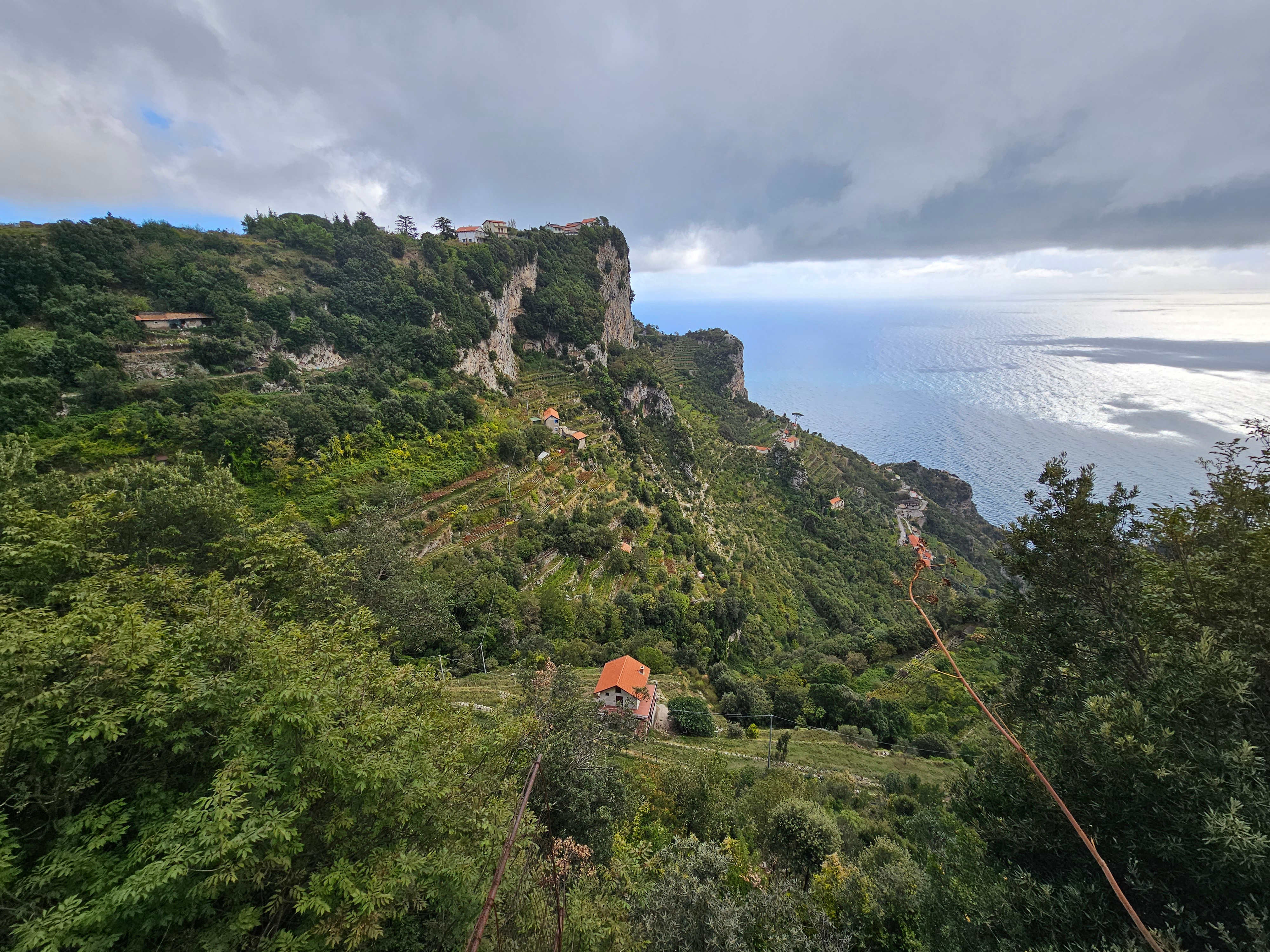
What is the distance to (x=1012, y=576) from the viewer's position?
1192cm

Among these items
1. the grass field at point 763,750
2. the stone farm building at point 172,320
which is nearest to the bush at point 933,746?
the grass field at point 763,750

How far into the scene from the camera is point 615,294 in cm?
8300

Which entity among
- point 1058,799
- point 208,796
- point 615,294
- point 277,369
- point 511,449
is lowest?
point 208,796

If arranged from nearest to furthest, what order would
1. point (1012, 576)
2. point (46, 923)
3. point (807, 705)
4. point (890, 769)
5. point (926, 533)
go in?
point (46, 923), point (1012, 576), point (890, 769), point (807, 705), point (926, 533)

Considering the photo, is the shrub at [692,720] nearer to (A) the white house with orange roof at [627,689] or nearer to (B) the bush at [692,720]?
(B) the bush at [692,720]

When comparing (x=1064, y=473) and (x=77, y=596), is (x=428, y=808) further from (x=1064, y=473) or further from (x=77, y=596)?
(x=1064, y=473)

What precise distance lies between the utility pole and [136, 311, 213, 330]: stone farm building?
46163 mm

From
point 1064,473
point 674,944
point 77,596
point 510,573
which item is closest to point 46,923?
point 77,596

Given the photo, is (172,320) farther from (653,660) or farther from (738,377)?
(738,377)

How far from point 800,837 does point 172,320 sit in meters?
47.4

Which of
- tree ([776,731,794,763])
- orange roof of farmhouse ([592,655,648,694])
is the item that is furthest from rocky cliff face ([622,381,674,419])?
tree ([776,731,794,763])

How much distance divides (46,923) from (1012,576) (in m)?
17.7

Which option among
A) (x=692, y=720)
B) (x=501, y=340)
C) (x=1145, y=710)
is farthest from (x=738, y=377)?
(x=1145, y=710)

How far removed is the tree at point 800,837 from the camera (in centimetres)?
1295
